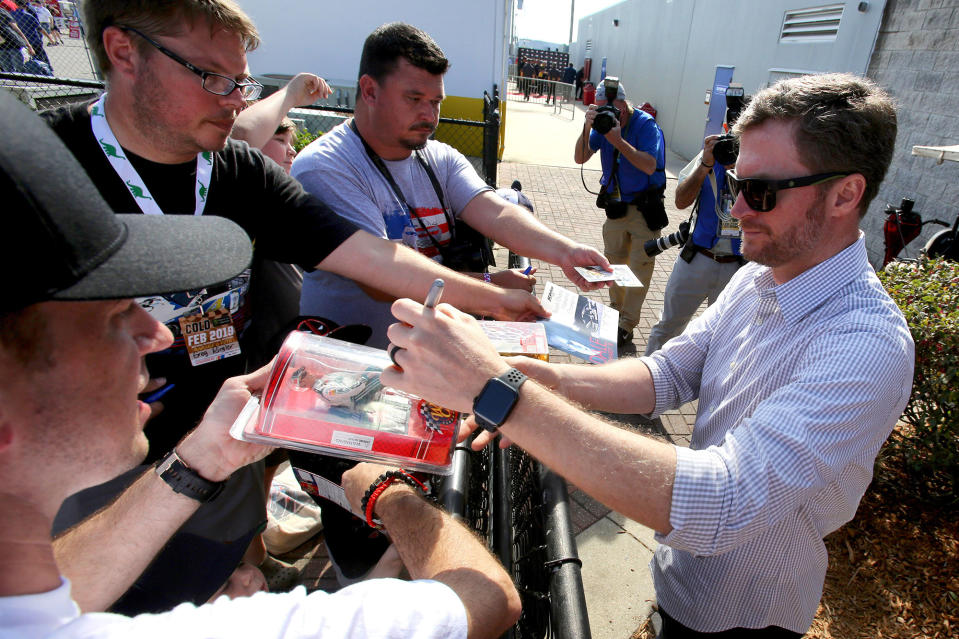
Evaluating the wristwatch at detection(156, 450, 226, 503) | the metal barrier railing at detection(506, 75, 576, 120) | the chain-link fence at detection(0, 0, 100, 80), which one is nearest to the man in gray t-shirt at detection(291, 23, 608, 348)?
the wristwatch at detection(156, 450, 226, 503)

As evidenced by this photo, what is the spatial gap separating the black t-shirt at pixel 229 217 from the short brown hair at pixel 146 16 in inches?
10.0

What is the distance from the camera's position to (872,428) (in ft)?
4.21

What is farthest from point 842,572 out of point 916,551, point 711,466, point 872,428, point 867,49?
point 867,49

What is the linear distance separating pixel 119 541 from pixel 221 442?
340 mm

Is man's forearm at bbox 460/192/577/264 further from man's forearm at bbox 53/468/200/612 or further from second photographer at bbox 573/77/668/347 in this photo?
second photographer at bbox 573/77/668/347

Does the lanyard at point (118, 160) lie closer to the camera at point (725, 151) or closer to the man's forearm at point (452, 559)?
the man's forearm at point (452, 559)

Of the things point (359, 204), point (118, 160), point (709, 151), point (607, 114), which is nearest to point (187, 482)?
point (118, 160)

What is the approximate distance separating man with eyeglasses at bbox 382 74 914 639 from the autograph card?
526 mm

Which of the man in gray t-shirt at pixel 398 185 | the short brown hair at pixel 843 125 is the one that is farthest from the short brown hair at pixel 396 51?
the short brown hair at pixel 843 125

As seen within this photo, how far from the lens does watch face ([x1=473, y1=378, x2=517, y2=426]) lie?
123 centimetres

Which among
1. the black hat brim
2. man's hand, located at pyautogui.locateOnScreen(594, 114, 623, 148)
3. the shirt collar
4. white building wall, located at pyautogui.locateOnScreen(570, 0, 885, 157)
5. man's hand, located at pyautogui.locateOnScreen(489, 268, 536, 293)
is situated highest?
white building wall, located at pyautogui.locateOnScreen(570, 0, 885, 157)

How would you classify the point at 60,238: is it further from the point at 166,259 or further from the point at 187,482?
the point at 187,482

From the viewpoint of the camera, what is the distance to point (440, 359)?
128 centimetres

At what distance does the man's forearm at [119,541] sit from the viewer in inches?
50.6
